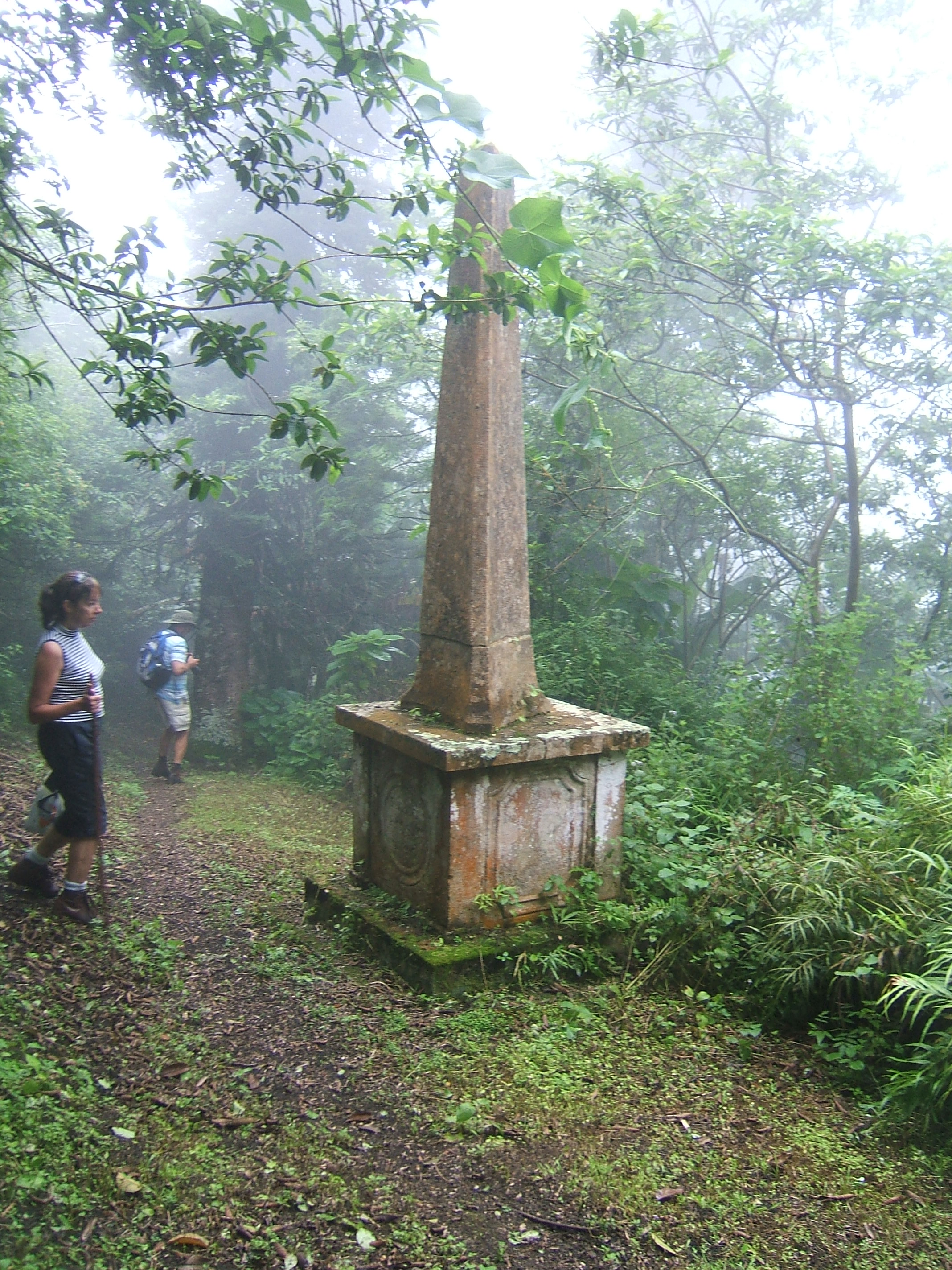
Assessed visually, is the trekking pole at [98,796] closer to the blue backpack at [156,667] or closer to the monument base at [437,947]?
the monument base at [437,947]

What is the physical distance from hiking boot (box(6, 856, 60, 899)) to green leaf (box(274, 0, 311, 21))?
3.51 meters

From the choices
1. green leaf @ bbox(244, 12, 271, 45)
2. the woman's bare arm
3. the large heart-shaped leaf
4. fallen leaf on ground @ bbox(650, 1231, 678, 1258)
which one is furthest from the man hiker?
fallen leaf on ground @ bbox(650, 1231, 678, 1258)

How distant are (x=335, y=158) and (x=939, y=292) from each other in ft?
15.7

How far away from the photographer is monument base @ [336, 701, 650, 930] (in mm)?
3652

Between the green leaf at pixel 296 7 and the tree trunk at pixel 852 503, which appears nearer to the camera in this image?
the green leaf at pixel 296 7

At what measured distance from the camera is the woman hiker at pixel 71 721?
3918mm

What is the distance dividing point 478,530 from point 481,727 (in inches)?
33.2

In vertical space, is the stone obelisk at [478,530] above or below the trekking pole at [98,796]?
above

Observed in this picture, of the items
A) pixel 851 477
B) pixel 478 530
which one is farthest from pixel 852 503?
pixel 478 530

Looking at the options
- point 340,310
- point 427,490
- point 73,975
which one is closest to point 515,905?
point 73,975

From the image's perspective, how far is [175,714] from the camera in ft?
28.2

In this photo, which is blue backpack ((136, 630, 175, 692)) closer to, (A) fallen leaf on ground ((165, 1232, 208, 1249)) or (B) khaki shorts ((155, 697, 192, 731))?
(B) khaki shorts ((155, 697, 192, 731))

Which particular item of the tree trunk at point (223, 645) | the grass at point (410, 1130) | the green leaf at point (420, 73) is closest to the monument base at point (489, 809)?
the grass at point (410, 1130)

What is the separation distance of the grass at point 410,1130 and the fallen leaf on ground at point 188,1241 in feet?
0.07
